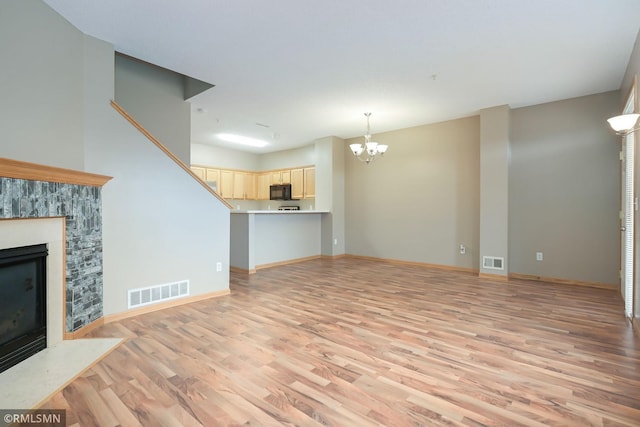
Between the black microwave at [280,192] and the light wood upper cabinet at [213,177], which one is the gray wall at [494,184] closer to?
the black microwave at [280,192]

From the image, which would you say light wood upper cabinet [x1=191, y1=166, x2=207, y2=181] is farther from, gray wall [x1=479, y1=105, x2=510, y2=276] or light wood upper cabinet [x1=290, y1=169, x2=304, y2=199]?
gray wall [x1=479, y1=105, x2=510, y2=276]

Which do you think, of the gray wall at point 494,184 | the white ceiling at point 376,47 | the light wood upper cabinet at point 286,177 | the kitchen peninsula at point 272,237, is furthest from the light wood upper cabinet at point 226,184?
the gray wall at point 494,184

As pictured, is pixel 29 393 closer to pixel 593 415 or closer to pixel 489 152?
pixel 593 415

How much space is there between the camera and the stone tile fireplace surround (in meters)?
2.17

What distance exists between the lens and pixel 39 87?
2.57m

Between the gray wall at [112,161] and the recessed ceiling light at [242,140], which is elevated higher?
the recessed ceiling light at [242,140]

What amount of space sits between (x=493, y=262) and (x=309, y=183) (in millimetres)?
4796

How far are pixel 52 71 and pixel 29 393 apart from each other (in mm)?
2563

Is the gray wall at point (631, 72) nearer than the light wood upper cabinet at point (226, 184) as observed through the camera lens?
Yes

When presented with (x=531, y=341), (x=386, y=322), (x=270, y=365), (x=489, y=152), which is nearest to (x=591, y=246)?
(x=489, y=152)

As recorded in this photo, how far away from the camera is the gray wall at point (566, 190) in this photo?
14.8 ft

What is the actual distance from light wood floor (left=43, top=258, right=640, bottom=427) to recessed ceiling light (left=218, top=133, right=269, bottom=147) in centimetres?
441

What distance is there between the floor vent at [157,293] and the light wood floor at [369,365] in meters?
Result: 0.24

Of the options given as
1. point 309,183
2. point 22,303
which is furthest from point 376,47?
point 309,183
